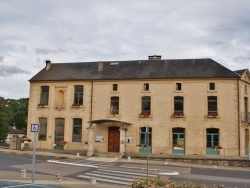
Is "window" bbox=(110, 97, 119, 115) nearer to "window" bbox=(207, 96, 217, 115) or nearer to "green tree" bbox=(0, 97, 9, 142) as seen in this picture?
"window" bbox=(207, 96, 217, 115)

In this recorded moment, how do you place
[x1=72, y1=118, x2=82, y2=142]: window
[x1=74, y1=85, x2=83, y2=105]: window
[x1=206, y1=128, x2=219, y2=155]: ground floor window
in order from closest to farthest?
[x1=206, y1=128, x2=219, y2=155]: ground floor window → [x1=72, y1=118, x2=82, y2=142]: window → [x1=74, y1=85, x2=83, y2=105]: window

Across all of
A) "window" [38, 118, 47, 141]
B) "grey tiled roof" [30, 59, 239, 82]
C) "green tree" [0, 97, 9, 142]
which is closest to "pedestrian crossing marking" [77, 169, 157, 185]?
"grey tiled roof" [30, 59, 239, 82]

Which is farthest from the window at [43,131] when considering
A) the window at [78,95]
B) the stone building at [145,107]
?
the window at [78,95]

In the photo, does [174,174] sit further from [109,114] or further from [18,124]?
[18,124]

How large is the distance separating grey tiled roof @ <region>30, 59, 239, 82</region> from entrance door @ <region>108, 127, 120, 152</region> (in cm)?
520

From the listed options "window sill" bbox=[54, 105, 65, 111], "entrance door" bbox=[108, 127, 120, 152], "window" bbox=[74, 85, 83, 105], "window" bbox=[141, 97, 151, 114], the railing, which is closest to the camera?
the railing

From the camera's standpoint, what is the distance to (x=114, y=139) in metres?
34.2

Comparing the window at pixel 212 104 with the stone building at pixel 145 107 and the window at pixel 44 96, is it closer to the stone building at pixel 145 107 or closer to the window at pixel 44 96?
the stone building at pixel 145 107

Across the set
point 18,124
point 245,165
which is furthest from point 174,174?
point 18,124

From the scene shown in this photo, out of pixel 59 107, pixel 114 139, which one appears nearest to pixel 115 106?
pixel 114 139

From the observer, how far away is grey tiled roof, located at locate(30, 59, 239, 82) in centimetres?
3319

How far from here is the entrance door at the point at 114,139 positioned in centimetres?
3406

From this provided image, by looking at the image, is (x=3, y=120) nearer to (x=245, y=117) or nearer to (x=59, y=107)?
(x=59, y=107)

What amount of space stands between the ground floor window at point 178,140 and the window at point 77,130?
31.1 feet
